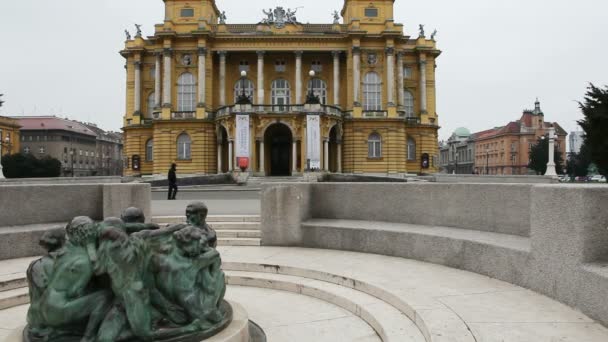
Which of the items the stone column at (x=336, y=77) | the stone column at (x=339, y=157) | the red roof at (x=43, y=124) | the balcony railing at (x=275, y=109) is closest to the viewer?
the balcony railing at (x=275, y=109)

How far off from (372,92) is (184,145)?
2058 cm

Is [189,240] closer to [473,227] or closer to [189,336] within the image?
[189,336]

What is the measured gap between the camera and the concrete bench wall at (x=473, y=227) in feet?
14.9

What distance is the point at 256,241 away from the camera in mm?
8812

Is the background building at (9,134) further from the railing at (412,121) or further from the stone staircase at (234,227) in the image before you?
the stone staircase at (234,227)

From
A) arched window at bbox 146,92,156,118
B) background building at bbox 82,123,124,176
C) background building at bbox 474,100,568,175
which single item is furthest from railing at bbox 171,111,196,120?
background building at bbox 474,100,568,175

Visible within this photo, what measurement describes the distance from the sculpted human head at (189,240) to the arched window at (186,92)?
43.3 meters

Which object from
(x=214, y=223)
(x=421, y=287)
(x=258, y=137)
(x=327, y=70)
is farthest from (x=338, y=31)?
(x=421, y=287)

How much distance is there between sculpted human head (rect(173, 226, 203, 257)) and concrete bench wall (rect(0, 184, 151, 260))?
5.21 metres

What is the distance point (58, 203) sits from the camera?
872cm

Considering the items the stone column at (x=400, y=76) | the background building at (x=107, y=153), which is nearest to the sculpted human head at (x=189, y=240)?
the stone column at (x=400, y=76)

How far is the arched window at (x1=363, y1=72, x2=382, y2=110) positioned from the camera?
46.3 meters

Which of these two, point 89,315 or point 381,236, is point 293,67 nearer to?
point 381,236

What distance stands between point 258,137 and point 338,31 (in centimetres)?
1527
